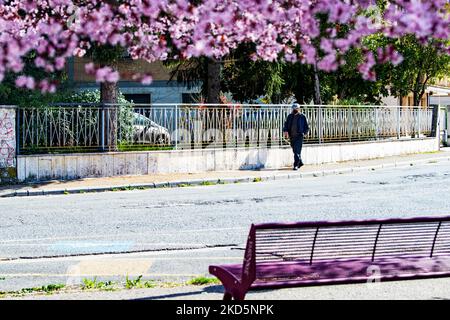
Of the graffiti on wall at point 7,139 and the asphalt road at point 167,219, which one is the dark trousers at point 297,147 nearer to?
the asphalt road at point 167,219

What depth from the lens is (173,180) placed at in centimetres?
2320

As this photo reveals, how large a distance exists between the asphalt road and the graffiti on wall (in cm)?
296

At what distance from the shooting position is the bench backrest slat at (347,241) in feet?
24.9

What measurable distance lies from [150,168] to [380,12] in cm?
1346

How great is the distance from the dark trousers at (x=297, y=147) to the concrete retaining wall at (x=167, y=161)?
878mm

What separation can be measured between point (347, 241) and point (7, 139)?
15.7 meters

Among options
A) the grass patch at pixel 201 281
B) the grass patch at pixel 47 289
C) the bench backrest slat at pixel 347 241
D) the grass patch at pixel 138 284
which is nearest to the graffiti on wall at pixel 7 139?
the grass patch at pixel 47 289

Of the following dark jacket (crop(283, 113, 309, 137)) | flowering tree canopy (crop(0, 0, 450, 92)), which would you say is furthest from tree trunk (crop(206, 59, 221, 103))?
flowering tree canopy (crop(0, 0, 450, 92))

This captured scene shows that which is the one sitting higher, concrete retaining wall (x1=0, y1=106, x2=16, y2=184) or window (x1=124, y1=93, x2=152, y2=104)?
window (x1=124, y1=93, x2=152, y2=104)

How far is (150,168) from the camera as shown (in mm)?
24641

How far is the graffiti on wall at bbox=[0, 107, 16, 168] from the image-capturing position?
22234 millimetres

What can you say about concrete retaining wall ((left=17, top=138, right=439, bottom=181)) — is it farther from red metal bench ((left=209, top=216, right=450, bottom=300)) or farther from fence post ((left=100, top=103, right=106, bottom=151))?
red metal bench ((left=209, top=216, right=450, bottom=300))

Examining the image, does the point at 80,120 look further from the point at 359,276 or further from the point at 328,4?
the point at 328,4

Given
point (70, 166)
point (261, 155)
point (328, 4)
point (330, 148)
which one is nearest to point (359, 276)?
point (328, 4)
